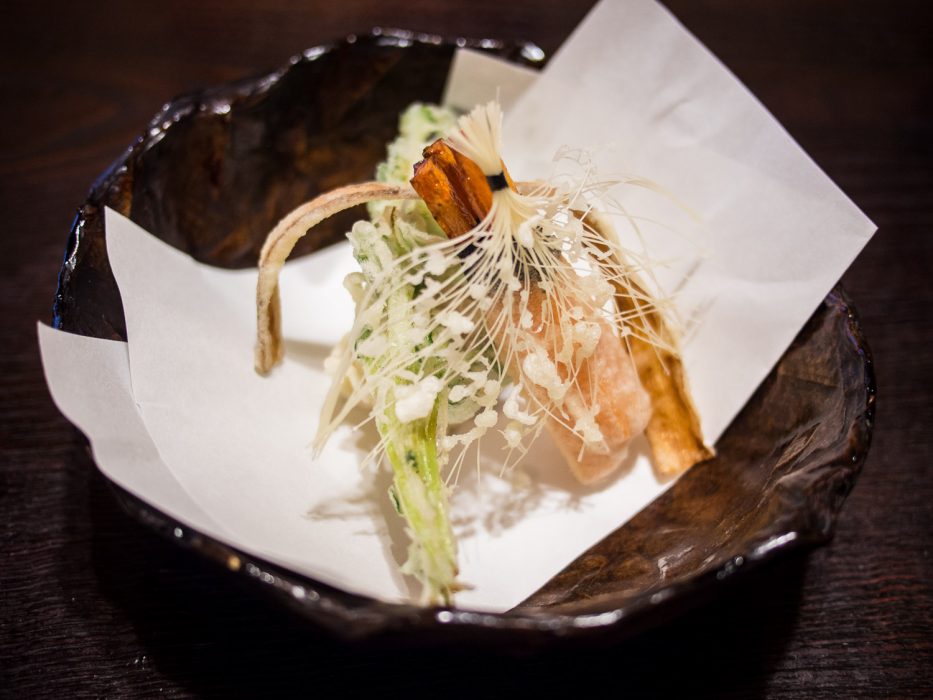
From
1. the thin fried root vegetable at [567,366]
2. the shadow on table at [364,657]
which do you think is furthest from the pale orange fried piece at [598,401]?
the shadow on table at [364,657]

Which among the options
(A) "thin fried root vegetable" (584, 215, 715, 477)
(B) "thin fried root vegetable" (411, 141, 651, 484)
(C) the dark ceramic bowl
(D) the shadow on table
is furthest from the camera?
(A) "thin fried root vegetable" (584, 215, 715, 477)

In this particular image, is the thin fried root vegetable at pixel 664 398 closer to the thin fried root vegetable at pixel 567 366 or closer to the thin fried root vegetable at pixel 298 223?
the thin fried root vegetable at pixel 567 366

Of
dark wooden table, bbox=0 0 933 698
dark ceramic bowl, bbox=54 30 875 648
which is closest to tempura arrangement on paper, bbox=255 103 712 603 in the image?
dark ceramic bowl, bbox=54 30 875 648

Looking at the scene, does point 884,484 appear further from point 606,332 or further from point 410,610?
point 410,610

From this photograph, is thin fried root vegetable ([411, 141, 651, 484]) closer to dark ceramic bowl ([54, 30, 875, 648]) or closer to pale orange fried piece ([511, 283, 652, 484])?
pale orange fried piece ([511, 283, 652, 484])

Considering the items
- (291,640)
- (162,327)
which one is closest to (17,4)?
(162,327)

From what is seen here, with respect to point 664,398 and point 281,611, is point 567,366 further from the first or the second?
point 281,611
